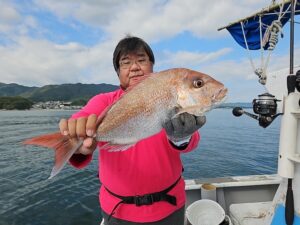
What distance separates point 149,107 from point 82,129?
599 millimetres

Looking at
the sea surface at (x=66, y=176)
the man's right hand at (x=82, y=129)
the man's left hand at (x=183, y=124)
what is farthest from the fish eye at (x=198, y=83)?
the sea surface at (x=66, y=176)

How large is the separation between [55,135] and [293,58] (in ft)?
12.2

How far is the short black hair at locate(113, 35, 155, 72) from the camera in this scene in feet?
10.2

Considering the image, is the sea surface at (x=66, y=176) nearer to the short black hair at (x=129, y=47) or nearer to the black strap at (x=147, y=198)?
the black strap at (x=147, y=198)

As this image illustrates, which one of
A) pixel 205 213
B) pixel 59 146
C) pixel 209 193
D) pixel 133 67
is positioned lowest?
pixel 205 213

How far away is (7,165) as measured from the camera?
16.6 m

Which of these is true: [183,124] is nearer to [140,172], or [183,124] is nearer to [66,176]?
[140,172]

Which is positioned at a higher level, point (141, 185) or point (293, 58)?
point (293, 58)

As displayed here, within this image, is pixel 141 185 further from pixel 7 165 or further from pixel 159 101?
pixel 7 165

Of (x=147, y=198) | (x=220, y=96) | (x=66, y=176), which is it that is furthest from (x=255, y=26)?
(x=66, y=176)

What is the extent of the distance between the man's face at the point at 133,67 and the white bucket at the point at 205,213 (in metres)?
3.53

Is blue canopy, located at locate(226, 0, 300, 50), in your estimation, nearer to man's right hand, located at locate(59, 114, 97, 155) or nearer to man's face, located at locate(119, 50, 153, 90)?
man's face, located at locate(119, 50, 153, 90)

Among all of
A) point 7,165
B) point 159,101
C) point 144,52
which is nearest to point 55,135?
point 159,101

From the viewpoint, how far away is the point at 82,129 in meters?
2.30
